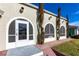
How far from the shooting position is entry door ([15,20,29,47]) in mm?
7719

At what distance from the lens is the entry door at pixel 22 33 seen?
772 centimetres

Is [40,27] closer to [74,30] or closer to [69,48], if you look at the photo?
[69,48]

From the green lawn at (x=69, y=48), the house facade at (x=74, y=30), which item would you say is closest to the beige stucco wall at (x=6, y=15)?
the green lawn at (x=69, y=48)

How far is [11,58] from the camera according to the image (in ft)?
20.9

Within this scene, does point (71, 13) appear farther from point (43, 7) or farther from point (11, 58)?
point (11, 58)

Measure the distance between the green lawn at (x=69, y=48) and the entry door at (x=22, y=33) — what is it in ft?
5.92

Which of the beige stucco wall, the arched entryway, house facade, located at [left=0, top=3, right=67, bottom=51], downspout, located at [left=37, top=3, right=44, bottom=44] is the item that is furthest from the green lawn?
the beige stucco wall

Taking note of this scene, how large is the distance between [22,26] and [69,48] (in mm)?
2844

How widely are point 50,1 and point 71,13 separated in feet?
4.58

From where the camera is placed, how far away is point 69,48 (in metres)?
7.70

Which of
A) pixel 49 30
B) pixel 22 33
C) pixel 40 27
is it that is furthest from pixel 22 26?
pixel 49 30

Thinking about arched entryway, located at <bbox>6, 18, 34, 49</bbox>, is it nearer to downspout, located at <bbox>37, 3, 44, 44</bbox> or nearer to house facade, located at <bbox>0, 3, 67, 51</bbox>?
house facade, located at <bbox>0, 3, 67, 51</bbox>

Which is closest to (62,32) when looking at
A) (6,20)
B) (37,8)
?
(37,8)

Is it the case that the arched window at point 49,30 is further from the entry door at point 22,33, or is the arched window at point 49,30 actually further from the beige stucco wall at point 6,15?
the beige stucco wall at point 6,15
